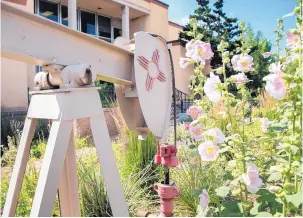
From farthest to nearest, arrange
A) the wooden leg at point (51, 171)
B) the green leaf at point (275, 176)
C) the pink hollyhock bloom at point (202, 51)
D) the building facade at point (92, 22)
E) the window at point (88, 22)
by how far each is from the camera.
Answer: the window at point (88, 22) → the building facade at point (92, 22) → the pink hollyhock bloom at point (202, 51) → the green leaf at point (275, 176) → the wooden leg at point (51, 171)

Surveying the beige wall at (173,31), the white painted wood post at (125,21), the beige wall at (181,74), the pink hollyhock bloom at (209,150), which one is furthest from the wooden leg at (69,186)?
the beige wall at (173,31)

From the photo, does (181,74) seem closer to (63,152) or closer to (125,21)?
(125,21)

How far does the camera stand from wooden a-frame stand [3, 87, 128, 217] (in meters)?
0.88

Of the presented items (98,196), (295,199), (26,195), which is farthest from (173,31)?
(295,199)

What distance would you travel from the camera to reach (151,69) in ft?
3.99

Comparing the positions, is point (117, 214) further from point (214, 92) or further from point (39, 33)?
point (39, 33)

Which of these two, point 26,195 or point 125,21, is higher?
point 125,21

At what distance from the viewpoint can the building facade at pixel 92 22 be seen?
7152 mm

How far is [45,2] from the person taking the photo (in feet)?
30.1

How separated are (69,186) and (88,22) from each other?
10236 mm

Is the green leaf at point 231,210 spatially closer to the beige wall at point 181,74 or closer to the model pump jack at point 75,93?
the model pump jack at point 75,93

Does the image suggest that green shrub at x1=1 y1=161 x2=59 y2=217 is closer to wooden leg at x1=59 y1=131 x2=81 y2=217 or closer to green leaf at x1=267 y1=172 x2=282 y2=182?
wooden leg at x1=59 y1=131 x2=81 y2=217

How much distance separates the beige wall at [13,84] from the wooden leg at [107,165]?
6.66 metres

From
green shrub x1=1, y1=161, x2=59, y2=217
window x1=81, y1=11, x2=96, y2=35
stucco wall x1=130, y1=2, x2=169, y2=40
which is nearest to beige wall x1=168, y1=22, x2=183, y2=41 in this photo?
stucco wall x1=130, y1=2, x2=169, y2=40
